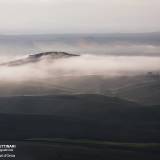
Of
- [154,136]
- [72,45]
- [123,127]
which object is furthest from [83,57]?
[154,136]

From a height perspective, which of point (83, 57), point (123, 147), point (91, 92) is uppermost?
point (83, 57)

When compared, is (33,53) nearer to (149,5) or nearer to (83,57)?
(83,57)

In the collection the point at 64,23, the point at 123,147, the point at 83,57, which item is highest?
the point at 64,23

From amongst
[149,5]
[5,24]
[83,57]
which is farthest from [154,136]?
[5,24]

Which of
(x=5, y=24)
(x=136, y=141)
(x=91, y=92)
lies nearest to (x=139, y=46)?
(x=91, y=92)

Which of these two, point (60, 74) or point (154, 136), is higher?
point (60, 74)

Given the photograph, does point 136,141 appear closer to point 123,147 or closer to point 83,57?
point 123,147

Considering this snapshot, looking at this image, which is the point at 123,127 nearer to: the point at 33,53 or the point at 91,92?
the point at 91,92

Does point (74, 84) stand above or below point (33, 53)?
below
